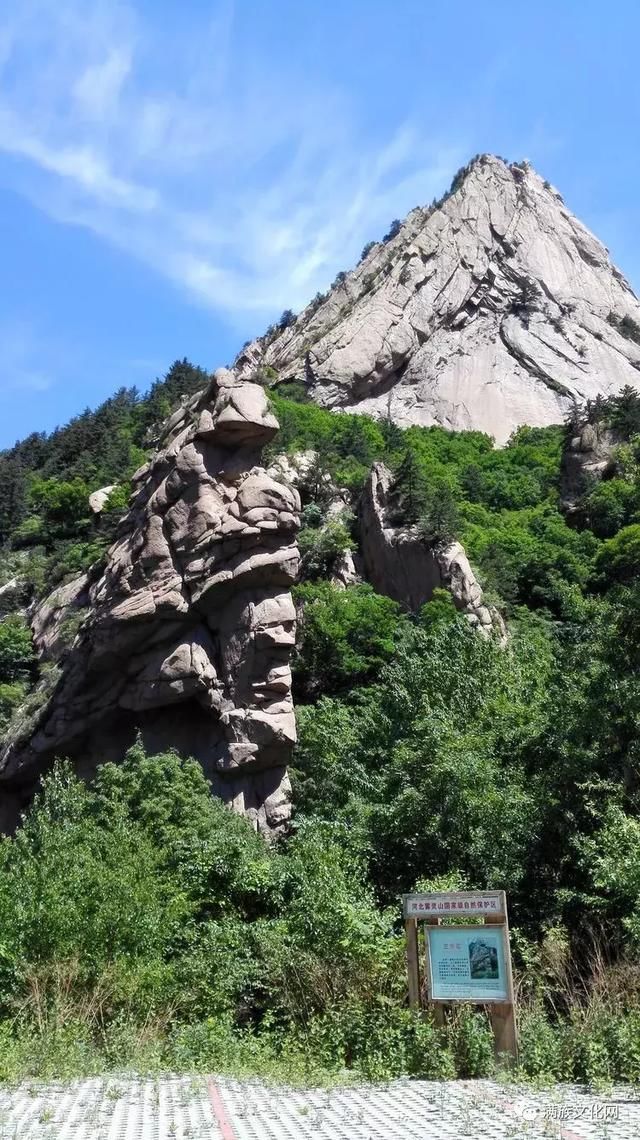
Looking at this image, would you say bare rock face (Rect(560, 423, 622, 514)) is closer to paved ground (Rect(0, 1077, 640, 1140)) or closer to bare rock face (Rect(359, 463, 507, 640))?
bare rock face (Rect(359, 463, 507, 640))

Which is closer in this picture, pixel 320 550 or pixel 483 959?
pixel 483 959

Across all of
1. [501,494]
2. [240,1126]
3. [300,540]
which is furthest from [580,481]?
[240,1126]

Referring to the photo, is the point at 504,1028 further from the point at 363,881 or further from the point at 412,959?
the point at 363,881

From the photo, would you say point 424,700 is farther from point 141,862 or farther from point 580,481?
point 580,481

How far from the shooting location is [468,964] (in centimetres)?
963

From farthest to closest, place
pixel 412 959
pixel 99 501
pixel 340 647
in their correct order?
1. pixel 99 501
2. pixel 340 647
3. pixel 412 959

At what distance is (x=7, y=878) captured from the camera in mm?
13609

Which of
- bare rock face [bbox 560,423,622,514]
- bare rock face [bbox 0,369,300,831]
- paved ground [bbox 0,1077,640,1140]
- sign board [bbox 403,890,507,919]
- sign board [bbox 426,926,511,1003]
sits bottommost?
paved ground [bbox 0,1077,640,1140]

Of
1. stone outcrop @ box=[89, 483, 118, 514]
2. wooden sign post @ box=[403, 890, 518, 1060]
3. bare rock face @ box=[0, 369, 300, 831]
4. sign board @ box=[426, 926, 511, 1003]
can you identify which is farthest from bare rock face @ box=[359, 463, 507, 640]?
sign board @ box=[426, 926, 511, 1003]

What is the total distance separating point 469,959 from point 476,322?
76437 mm

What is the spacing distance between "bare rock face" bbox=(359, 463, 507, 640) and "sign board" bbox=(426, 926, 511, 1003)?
23251mm

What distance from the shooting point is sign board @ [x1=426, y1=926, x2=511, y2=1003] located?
9.45 meters

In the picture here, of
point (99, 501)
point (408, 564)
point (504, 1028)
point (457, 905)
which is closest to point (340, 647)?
point (408, 564)

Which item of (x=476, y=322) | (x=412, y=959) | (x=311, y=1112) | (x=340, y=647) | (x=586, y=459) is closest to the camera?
(x=311, y=1112)
